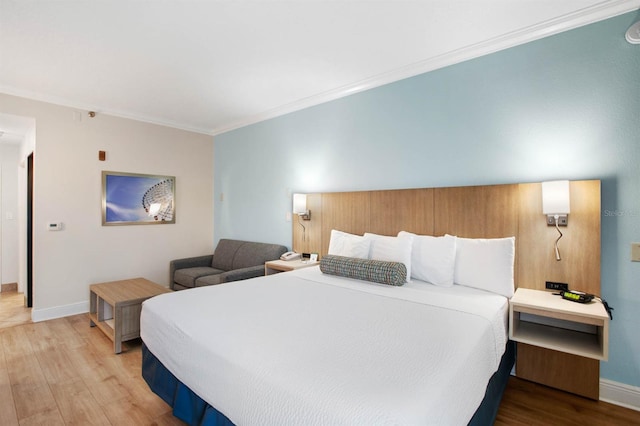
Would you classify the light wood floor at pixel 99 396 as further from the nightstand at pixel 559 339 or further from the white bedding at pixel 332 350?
the white bedding at pixel 332 350

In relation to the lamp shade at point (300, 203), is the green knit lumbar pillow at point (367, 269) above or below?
below

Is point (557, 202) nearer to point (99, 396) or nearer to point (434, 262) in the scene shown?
point (434, 262)

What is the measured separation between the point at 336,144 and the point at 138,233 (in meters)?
3.12

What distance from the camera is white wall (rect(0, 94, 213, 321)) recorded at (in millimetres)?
3717

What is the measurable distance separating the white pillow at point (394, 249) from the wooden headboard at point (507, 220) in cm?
28

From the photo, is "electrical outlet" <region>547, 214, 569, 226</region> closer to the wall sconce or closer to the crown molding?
the crown molding

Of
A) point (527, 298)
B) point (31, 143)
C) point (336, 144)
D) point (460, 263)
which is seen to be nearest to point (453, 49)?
point (336, 144)

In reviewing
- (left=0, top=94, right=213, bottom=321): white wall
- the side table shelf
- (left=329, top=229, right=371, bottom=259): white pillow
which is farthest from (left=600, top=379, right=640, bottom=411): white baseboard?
(left=0, top=94, right=213, bottom=321): white wall

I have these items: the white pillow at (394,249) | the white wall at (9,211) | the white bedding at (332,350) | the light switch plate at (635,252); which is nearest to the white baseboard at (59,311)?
the white wall at (9,211)

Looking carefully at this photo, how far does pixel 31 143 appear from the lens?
403 centimetres

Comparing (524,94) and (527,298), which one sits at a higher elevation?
(524,94)

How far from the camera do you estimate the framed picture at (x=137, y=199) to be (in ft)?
13.9

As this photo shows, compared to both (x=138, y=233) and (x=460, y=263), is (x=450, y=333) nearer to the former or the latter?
(x=460, y=263)

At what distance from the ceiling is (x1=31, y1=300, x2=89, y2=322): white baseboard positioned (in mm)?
2494
